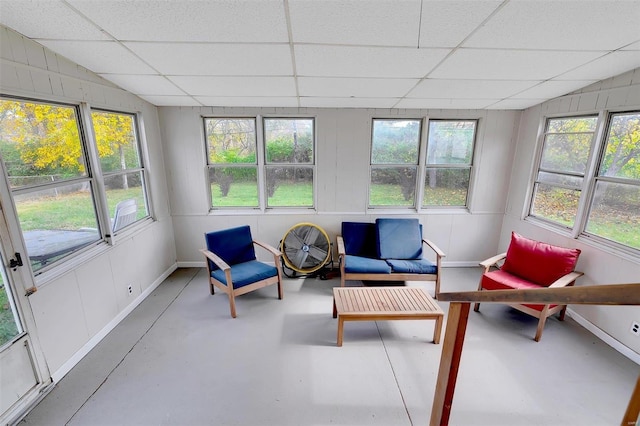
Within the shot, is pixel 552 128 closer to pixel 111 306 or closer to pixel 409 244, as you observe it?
pixel 409 244

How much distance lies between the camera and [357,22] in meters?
1.62

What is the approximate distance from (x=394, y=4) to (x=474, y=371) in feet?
8.62

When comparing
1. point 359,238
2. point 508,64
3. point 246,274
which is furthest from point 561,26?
point 246,274

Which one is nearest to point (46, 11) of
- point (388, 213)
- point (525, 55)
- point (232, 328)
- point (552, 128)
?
point (232, 328)

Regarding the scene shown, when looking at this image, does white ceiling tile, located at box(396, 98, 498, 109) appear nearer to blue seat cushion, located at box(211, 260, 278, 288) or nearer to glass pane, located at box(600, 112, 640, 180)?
glass pane, located at box(600, 112, 640, 180)

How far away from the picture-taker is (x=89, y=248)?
8.23 feet

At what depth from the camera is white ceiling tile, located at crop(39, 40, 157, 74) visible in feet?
6.29

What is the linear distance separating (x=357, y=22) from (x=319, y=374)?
2.46 m

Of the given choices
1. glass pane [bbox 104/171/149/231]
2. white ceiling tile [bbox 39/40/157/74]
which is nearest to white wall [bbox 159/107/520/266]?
glass pane [bbox 104/171/149/231]

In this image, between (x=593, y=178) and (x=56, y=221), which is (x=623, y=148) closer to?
(x=593, y=178)

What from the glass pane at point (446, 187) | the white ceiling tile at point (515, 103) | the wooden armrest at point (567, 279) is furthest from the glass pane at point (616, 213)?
the glass pane at point (446, 187)

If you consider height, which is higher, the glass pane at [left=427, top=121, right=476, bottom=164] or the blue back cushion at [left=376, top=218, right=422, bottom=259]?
the glass pane at [left=427, top=121, right=476, bottom=164]

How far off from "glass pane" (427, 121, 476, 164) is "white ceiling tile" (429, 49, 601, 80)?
1305 mm

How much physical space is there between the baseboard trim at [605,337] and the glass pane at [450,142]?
2151 mm
